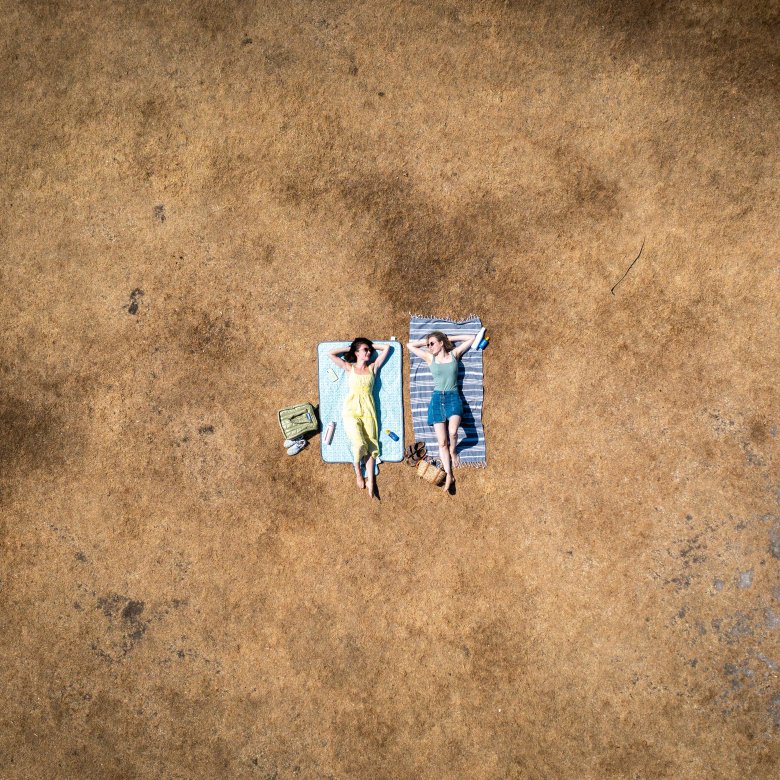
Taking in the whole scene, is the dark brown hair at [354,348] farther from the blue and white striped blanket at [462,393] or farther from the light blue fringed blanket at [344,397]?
the blue and white striped blanket at [462,393]

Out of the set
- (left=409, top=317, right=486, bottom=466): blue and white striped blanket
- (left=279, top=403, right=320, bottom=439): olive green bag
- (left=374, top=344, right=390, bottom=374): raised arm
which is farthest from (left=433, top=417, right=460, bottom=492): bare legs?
(left=279, top=403, right=320, bottom=439): olive green bag

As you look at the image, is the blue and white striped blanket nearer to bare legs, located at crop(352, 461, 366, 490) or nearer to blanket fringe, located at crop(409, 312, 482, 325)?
blanket fringe, located at crop(409, 312, 482, 325)

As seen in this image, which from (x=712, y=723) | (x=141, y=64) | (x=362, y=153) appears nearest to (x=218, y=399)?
(x=362, y=153)

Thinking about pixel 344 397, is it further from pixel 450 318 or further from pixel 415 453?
pixel 450 318

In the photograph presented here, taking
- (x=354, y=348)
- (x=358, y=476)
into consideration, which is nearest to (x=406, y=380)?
(x=354, y=348)

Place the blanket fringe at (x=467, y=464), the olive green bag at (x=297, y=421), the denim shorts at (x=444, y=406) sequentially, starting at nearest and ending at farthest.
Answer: the denim shorts at (x=444, y=406) < the olive green bag at (x=297, y=421) < the blanket fringe at (x=467, y=464)

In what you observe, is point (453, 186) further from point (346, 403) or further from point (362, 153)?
point (346, 403)

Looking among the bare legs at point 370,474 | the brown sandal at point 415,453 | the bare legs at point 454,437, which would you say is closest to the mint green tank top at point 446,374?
the bare legs at point 454,437
